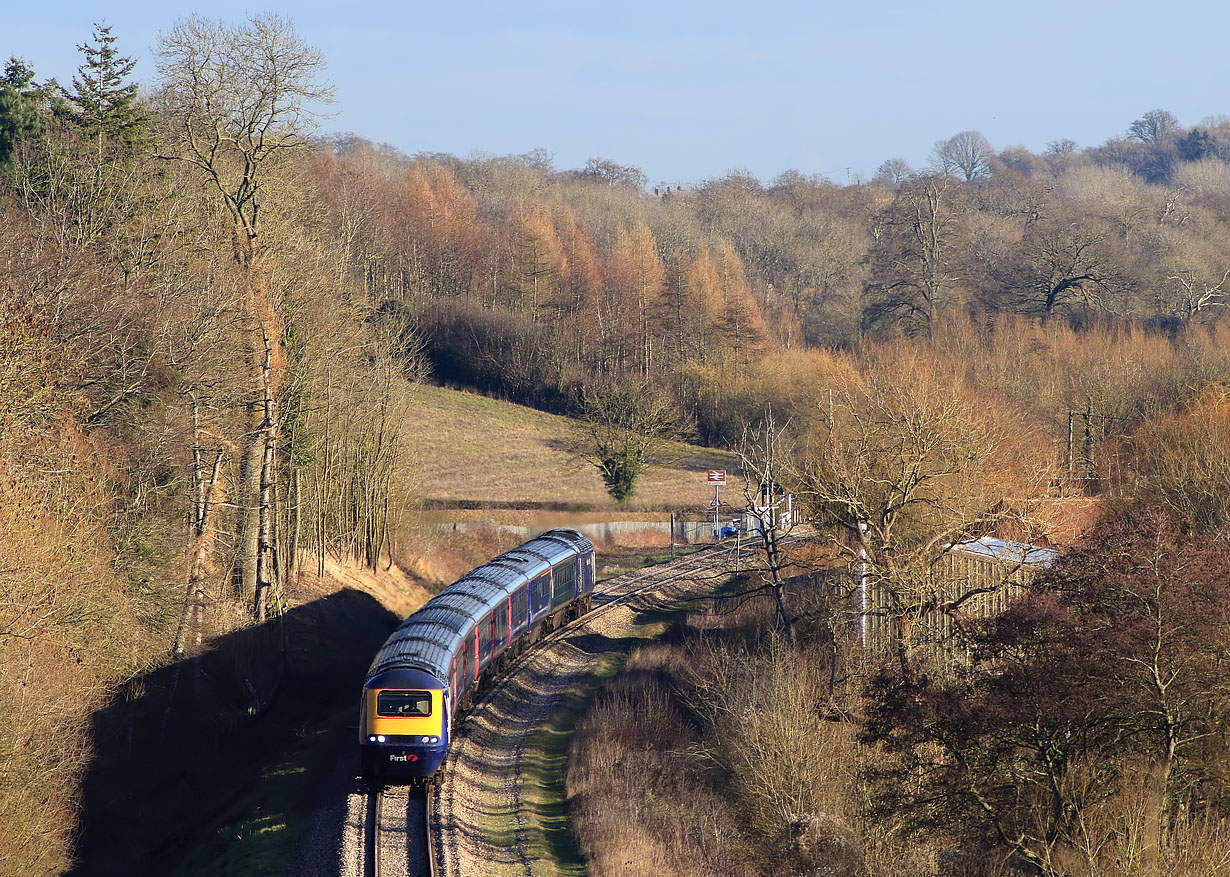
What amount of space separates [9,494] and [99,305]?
6236 mm

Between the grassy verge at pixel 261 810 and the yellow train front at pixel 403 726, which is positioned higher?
the yellow train front at pixel 403 726

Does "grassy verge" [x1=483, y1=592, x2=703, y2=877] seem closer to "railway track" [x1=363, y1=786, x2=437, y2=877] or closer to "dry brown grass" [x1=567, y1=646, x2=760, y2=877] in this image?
"dry brown grass" [x1=567, y1=646, x2=760, y2=877]

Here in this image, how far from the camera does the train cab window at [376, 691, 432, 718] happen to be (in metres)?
19.0

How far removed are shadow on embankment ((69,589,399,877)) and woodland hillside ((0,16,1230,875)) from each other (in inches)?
28.3

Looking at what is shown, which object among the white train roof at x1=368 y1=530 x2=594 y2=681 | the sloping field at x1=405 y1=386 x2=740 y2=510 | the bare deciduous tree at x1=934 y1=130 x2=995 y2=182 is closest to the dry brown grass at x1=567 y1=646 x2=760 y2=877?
the white train roof at x1=368 y1=530 x2=594 y2=681

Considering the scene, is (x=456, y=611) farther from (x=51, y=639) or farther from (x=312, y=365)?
(x=312, y=365)

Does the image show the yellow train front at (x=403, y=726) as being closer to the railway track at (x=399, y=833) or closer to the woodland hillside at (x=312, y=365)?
the railway track at (x=399, y=833)

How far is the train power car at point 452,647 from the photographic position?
18.8 m

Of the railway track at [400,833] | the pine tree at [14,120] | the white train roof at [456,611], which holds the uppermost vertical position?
the pine tree at [14,120]

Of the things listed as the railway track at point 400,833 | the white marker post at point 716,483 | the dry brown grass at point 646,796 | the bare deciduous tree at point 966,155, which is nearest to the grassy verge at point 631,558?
the white marker post at point 716,483

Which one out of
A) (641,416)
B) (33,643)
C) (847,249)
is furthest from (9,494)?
(847,249)

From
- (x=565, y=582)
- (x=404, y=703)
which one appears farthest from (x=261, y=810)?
(x=565, y=582)

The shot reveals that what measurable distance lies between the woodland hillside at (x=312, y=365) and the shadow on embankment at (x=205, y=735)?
720 mm

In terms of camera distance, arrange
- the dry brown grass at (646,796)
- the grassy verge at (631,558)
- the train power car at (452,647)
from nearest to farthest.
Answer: the dry brown grass at (646,796) → the train power car at (452,647) → the grassy verge at (631,558)
